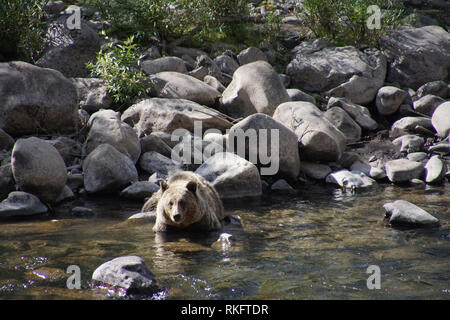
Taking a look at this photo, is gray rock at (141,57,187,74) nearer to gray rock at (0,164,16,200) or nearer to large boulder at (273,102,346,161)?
large boulder at (273,102,346,161)

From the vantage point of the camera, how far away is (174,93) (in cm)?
1219

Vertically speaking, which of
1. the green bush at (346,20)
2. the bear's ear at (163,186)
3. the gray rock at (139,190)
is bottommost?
the gray rock at (139,190)

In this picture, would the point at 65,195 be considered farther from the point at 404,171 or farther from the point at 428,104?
the point at 428,104

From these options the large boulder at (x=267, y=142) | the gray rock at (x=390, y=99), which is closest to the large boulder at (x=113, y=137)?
the large boulder at (x=267, y=142)

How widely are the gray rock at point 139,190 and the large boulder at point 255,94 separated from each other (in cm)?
387

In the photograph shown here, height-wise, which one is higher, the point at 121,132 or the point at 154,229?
the point at 121,132

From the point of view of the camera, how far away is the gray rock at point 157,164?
10.0 m

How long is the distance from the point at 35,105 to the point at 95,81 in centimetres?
232

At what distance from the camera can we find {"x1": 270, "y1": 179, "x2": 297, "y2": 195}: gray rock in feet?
32.9

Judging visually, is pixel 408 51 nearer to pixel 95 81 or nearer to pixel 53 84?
pixel 95 81

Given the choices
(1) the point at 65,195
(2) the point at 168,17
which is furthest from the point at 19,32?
(1) the point at 65,195

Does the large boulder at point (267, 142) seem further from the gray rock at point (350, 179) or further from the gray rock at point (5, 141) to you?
the gray rock at point (5, 141)

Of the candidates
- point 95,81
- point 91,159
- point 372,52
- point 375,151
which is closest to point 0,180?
point 91,159

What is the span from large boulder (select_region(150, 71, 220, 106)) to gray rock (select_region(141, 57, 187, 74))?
0.66 meters
